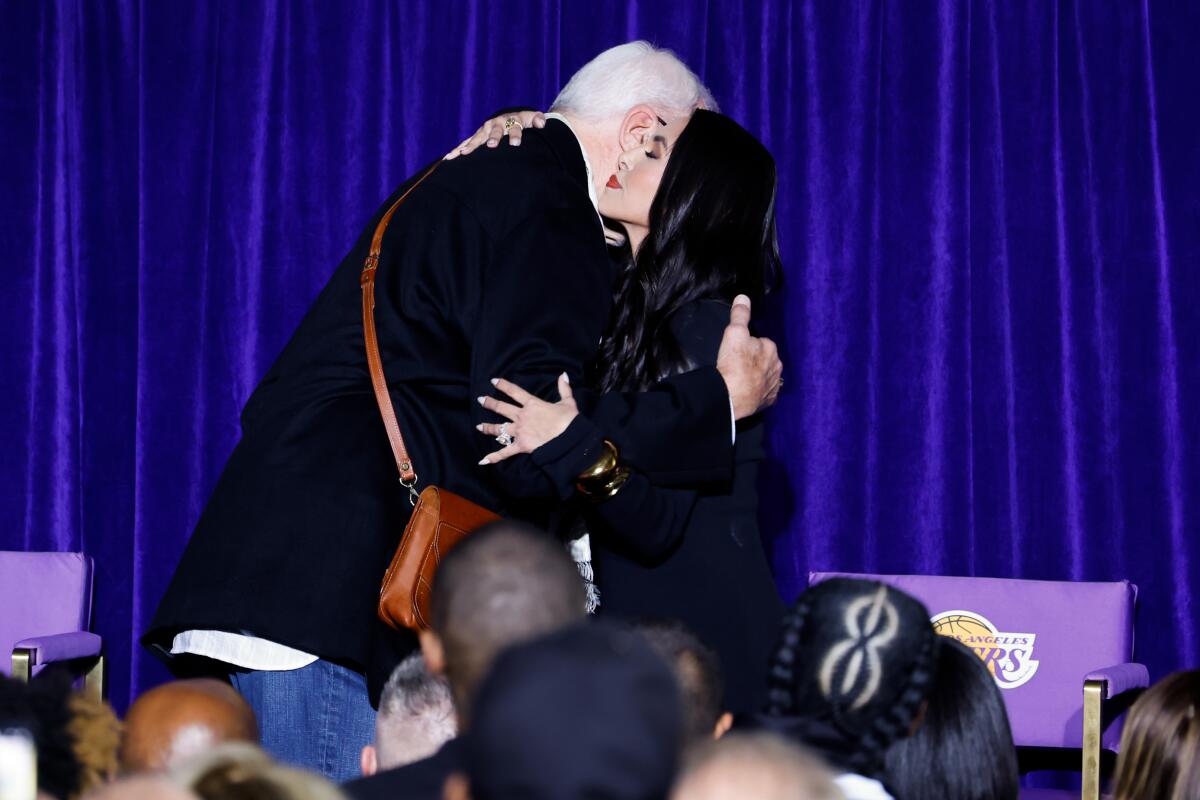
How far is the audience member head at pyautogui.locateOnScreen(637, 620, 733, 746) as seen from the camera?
5.87 feet

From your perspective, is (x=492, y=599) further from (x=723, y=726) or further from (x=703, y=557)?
(x=703, y=557)

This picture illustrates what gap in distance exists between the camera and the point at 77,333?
446 cm

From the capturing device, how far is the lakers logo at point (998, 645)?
3734 millimetres

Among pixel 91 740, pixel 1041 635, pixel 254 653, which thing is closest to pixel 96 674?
pixel 254 653

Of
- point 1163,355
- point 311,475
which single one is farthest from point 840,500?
point 311,475

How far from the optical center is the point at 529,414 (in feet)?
6.76

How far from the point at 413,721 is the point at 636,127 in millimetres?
1130

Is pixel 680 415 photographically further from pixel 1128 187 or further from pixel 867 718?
pixel 1128 187

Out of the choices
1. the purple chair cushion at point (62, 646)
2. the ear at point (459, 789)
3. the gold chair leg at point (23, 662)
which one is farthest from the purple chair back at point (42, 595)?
the ear at point (459, 789)

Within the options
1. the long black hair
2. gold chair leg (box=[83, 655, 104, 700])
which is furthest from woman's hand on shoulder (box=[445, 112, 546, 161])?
gold chair leg (box=[83, 655, 104, 700])

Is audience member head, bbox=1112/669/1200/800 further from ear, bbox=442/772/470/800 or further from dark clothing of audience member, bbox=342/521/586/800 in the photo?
ear, bbox=442/772/470/800

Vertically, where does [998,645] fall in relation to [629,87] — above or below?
below

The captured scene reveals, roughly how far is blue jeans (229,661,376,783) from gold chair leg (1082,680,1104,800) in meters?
1.88

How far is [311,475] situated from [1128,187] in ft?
9.04
